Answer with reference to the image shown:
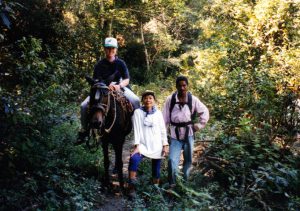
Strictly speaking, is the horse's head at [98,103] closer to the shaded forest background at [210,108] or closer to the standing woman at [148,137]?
the shaded forest background at [210,108]

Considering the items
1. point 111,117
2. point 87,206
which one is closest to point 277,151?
point 111,117

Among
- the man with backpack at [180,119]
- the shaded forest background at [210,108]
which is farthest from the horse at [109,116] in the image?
the man with backpack at [180,119]

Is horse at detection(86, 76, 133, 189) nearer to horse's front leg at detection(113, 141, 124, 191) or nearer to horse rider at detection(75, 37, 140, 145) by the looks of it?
horse's front leg at detection(113, 141, 124, 191)

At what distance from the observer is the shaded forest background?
16.4 ft

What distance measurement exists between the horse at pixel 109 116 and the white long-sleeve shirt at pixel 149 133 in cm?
57

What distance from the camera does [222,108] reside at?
9.52m

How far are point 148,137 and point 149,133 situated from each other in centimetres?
7

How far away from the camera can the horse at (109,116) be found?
593 centimetres

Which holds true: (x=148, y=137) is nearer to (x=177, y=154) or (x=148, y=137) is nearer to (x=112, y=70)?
(x=177, y=154)

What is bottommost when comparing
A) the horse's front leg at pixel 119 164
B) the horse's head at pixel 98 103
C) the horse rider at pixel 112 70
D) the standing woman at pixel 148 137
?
the horse's front leg at pixel 119 164

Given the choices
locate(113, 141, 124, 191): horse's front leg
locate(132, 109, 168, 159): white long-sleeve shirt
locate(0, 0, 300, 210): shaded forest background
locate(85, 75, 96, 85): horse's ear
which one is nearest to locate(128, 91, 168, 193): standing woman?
locate(132, 109, 168, 159): white long-sleeve shirt

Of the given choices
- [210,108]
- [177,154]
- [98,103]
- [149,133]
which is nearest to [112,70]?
[98,103]

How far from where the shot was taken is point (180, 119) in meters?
6.30

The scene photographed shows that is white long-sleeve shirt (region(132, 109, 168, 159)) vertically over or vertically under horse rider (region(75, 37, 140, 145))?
under
